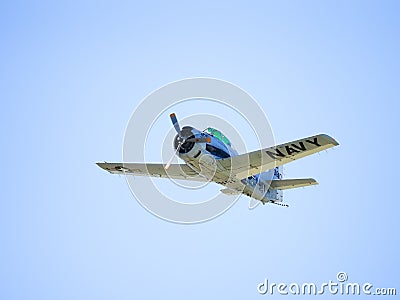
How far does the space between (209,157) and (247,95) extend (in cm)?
338

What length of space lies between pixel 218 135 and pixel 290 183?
564 cm

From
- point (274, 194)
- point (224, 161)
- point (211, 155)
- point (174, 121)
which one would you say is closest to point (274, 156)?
point (224, 161)

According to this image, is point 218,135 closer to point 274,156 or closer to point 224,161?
point 224,161

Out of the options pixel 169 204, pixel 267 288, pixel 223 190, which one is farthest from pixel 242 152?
pixel 267 288

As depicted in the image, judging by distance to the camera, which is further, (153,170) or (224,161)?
(153,170)

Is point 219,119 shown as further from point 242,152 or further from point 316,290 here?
point 316,290

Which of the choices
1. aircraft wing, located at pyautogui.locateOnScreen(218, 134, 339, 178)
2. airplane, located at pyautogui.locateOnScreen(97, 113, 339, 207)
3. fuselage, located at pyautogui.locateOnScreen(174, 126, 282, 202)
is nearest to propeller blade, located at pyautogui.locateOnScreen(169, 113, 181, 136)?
airplane, located at pyautogui.locateOnScreen(97, 113, 339, 207)

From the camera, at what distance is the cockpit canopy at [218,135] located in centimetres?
2784

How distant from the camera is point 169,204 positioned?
2767 centimetres

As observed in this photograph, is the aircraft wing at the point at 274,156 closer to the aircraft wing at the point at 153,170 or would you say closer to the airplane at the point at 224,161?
the airplane at the point at 224,161

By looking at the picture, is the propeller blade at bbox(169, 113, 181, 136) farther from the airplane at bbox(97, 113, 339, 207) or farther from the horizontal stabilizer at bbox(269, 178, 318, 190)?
the horizontal stabilizer at bbox(269, 178, 318, 190)

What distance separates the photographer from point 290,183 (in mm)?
31281

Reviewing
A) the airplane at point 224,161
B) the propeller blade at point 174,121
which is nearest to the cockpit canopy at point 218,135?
the airplane at point 224,161

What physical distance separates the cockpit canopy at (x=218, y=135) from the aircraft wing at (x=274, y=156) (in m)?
1.11
